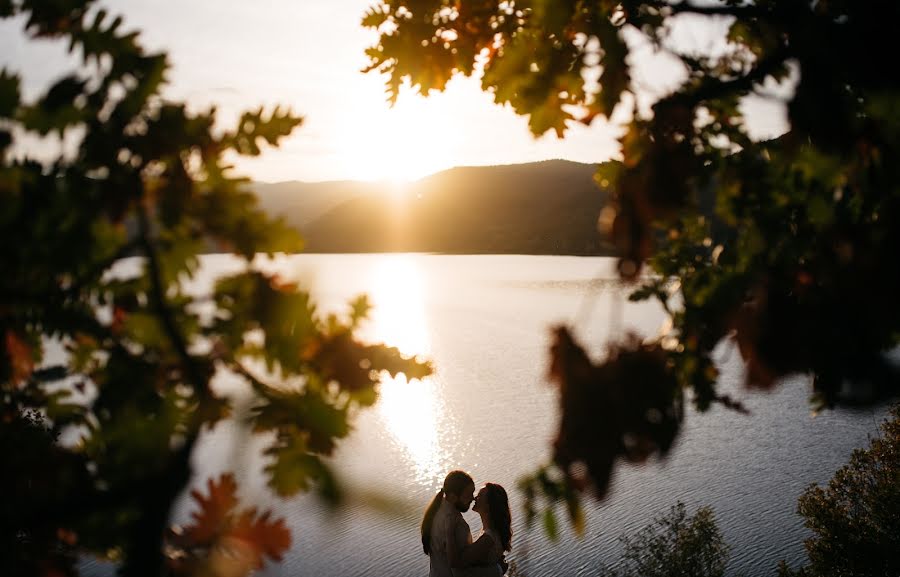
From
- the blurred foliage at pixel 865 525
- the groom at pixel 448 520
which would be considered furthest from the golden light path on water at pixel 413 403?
the blurred foliage at pixel 865 525

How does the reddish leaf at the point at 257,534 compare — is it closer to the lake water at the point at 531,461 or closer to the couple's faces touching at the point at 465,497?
the couple's faces touching at the point at 465,497

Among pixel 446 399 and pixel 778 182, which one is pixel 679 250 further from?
pixel 446 399

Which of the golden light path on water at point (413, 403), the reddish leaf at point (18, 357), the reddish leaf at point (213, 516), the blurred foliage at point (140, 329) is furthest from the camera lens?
the golden light path on water at point (413, 403)

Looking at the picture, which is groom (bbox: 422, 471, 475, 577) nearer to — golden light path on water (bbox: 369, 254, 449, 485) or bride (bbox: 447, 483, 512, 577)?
bride (bbox: 447, 483, 512, 577)

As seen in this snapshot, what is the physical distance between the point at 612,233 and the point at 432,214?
630 ft

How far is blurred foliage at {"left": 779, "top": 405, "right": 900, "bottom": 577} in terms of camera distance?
24.6 m

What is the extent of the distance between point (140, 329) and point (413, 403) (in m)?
54.0

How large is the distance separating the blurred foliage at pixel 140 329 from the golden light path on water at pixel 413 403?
13.8 m

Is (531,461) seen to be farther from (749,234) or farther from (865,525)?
(749,234)

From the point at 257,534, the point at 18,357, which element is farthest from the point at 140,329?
the point at 257,534

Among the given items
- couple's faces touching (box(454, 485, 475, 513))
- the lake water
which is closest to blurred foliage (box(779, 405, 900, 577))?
the lake water

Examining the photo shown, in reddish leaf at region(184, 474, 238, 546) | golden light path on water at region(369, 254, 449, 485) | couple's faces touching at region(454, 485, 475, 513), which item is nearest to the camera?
reddish leaf at region(184, 474, 238, 546)

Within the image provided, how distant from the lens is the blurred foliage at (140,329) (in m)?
1.39

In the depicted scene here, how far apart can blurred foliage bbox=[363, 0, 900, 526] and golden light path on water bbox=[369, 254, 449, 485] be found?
13.2 meters
